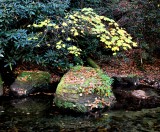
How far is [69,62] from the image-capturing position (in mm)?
11078

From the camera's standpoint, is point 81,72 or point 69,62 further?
point 69,62

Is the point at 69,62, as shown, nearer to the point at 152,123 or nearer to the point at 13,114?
the point at 13,114

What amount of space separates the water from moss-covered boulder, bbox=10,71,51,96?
3.70ft

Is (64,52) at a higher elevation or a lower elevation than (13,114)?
higher

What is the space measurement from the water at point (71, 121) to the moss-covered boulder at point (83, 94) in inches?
10.7

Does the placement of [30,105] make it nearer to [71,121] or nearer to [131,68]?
[71,121]

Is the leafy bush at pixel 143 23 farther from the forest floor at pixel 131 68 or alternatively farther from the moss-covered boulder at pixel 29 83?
the moss-covered boulder at pixel 29 83

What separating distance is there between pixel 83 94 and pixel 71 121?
1.04m

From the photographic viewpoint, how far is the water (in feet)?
21.0

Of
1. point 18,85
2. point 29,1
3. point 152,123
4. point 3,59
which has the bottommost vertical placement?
point 152,123

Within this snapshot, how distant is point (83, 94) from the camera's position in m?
7.73

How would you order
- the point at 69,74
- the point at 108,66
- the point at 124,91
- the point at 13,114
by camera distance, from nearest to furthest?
the point at 13,114 → the point at 69,74 → the point at 124,91 → the point at 108,66

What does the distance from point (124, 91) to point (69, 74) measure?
2.20 meters

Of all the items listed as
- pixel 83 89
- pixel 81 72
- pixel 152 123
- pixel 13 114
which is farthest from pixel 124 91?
pixel 13 114
